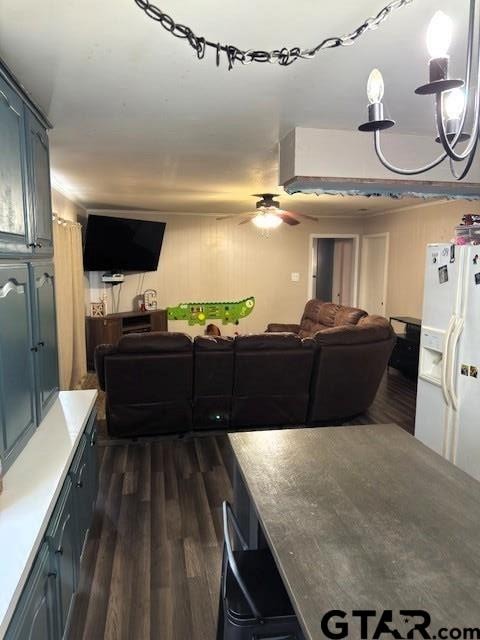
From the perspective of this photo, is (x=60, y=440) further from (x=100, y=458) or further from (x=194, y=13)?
(x=194, y=13)

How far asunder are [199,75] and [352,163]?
126 centimetres

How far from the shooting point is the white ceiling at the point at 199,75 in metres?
1.37

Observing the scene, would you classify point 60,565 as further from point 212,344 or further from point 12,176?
point 212,344

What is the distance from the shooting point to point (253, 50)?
161 cm

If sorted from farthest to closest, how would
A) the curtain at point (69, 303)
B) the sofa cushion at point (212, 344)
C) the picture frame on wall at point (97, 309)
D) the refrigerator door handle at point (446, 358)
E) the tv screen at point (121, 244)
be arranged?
1. the picture frame on wall at point (97, 309)
2. the tv screen at point (121, 244)
3. the curtain at point (69, 303)
4. the sofa cushion at point (212, 344)
5. the refrigerator door handle at point (446, 358)

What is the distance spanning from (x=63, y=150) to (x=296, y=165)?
1.76 meters

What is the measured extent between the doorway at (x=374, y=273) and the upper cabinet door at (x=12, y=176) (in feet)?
19.4

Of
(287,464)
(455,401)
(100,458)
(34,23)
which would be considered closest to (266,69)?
(34,23)

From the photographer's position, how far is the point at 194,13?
4.46 feet

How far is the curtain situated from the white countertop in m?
1.78

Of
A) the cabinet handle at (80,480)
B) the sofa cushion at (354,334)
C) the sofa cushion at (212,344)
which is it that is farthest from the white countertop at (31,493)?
the sofa cushion at (354,334)

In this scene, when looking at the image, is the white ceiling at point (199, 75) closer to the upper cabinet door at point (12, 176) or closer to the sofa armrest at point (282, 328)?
the upper cabinet door at point (12, 176)

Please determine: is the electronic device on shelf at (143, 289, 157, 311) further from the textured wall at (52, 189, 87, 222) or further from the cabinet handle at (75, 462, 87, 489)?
the cabinet handle at (75, 462, 87, 489)

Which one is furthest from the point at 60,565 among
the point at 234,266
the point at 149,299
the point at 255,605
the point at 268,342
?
the point at 234,266
